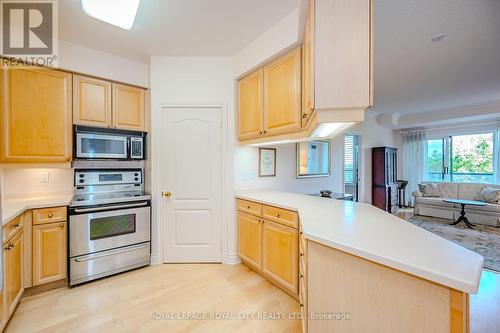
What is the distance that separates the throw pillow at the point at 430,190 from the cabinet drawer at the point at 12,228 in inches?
298

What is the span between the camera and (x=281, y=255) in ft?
6.97

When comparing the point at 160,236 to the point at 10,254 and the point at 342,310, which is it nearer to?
the point at 10,254

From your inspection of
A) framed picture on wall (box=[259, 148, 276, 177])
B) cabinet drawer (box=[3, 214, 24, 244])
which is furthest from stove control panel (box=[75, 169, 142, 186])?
framed picture on wall (box=[259, 148, 276, 177])

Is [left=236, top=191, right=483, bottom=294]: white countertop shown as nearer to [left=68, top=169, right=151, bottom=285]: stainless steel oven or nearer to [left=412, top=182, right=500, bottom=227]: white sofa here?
[left=68, top=169, right=151, bottom=285]: stainless steel oven

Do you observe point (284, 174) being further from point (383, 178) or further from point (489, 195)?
point (489, 195)

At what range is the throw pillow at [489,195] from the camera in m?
4.76

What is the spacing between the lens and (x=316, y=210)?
187 cm

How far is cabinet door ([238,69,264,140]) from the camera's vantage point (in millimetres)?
2539

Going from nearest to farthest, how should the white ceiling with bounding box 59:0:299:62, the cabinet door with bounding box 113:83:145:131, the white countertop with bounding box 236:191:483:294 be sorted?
the white countertop with bounding box 236:191:483:294 → the white ceiling with bounding box 59:0:299:62 → the cabinet door with bounding box 113:83:145:131

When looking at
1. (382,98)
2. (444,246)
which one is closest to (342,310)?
(444,246)

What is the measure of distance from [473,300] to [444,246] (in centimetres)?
189

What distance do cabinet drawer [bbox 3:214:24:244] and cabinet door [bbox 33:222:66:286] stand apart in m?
0.19

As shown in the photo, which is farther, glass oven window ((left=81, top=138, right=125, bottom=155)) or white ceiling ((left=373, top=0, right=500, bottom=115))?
glass oven window ((left=81, top=138, right=125, bottom=155))

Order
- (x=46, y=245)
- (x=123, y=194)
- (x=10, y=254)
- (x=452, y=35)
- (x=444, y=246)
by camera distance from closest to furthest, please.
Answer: (x=444, y=246), (x=10, y=254), (x=46, y=245), (x=452, y=35), (x=123, y=194)
